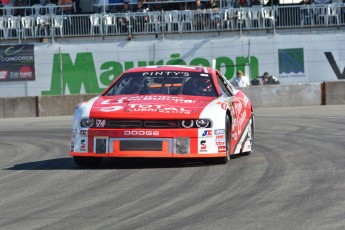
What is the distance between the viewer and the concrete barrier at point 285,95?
2778 centimetres

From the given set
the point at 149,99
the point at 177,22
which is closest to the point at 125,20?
the point at 177,22

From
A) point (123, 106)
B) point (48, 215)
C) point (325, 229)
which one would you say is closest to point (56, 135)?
point (123, 106)

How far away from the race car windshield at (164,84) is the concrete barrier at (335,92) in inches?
640

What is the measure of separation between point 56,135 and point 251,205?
34.4 feet

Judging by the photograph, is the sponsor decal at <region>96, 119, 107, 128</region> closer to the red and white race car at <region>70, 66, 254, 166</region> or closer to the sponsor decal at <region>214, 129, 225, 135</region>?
the red and white race car at <region>70, 66, 254, 166</region>

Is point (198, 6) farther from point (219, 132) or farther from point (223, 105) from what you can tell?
point (219, 132)

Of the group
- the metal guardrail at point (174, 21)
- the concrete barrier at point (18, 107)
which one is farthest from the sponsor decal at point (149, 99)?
the metal guardrail at point (174, 21)

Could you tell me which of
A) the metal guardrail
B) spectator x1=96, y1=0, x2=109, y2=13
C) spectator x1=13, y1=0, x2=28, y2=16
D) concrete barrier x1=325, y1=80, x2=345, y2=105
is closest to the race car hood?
concrete barrier x1=325, y1=80, x2=345, y2=105

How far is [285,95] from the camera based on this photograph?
91.4 feet

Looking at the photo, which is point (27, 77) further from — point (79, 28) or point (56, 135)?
point (56, 135)

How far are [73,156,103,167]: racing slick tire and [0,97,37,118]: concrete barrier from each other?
1649cm

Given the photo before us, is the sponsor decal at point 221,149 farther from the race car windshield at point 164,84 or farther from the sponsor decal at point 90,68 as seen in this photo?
the sponsor decal at point 90,68

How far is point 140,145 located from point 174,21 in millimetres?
21710

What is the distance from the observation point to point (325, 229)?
632 cm
